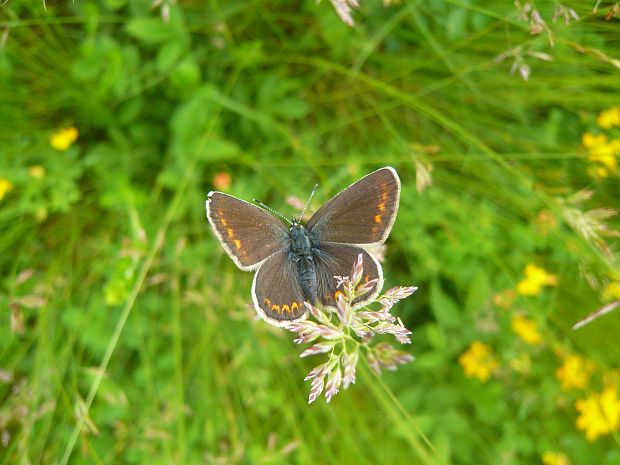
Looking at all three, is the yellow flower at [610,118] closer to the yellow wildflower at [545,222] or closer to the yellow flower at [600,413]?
the yellow wildflower at [545,222]

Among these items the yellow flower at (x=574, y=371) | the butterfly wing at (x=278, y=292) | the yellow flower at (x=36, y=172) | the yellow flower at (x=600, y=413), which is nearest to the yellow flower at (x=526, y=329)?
the yellow flower at (x=574, y=371)

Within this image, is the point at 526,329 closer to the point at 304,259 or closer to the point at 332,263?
the point at 332,263

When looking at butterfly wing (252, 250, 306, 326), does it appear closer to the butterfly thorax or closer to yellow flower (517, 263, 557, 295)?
the butterfly thorax

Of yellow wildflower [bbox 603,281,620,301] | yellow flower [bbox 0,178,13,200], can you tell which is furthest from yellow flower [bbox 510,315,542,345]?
yellow flower [bbox 0,178,13,200]

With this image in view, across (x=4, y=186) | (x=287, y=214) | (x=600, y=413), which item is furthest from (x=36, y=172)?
(x=600, y=413)

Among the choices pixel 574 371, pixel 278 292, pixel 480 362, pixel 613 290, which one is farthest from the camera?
pixel 480 362

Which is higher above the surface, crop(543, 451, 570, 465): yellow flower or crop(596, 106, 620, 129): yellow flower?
crop(596, 106, 620, 129): yellow flower

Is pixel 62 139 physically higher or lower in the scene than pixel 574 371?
higher

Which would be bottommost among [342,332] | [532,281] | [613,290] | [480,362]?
[480,362]
